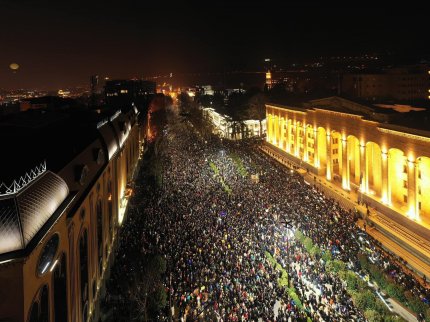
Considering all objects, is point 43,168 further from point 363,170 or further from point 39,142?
point 363,170

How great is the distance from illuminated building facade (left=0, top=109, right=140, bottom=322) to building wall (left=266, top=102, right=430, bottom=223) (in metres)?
19.2

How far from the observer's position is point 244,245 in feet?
61.1

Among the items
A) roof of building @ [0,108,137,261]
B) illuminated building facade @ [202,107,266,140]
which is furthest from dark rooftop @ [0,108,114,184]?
illuminated building facade @ [202,107,266,140]

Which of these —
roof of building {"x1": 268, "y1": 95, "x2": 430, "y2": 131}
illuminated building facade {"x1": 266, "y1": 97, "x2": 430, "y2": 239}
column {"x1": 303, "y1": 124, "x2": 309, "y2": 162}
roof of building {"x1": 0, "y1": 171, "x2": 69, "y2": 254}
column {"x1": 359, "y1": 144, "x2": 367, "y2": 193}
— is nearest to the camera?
roof of building {"x1": 0, "y1": 171, "x2": 69, "y2": 254}

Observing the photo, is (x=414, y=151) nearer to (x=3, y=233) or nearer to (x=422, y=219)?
(x=422, y=219)

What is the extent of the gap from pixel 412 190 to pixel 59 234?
899 inches

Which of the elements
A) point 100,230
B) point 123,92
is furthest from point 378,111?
point 123,92

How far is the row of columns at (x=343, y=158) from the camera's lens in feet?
78.0

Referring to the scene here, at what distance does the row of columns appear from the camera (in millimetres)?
23780

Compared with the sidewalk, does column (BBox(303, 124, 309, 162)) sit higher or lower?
higher

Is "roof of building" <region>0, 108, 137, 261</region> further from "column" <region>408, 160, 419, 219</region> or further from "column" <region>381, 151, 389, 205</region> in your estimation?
"column" <region>381, 151, 389, 205</region>

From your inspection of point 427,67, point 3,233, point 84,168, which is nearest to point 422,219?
point 84,168

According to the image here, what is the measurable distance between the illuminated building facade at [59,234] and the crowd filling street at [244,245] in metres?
2.96

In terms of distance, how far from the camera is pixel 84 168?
37.1 feet
